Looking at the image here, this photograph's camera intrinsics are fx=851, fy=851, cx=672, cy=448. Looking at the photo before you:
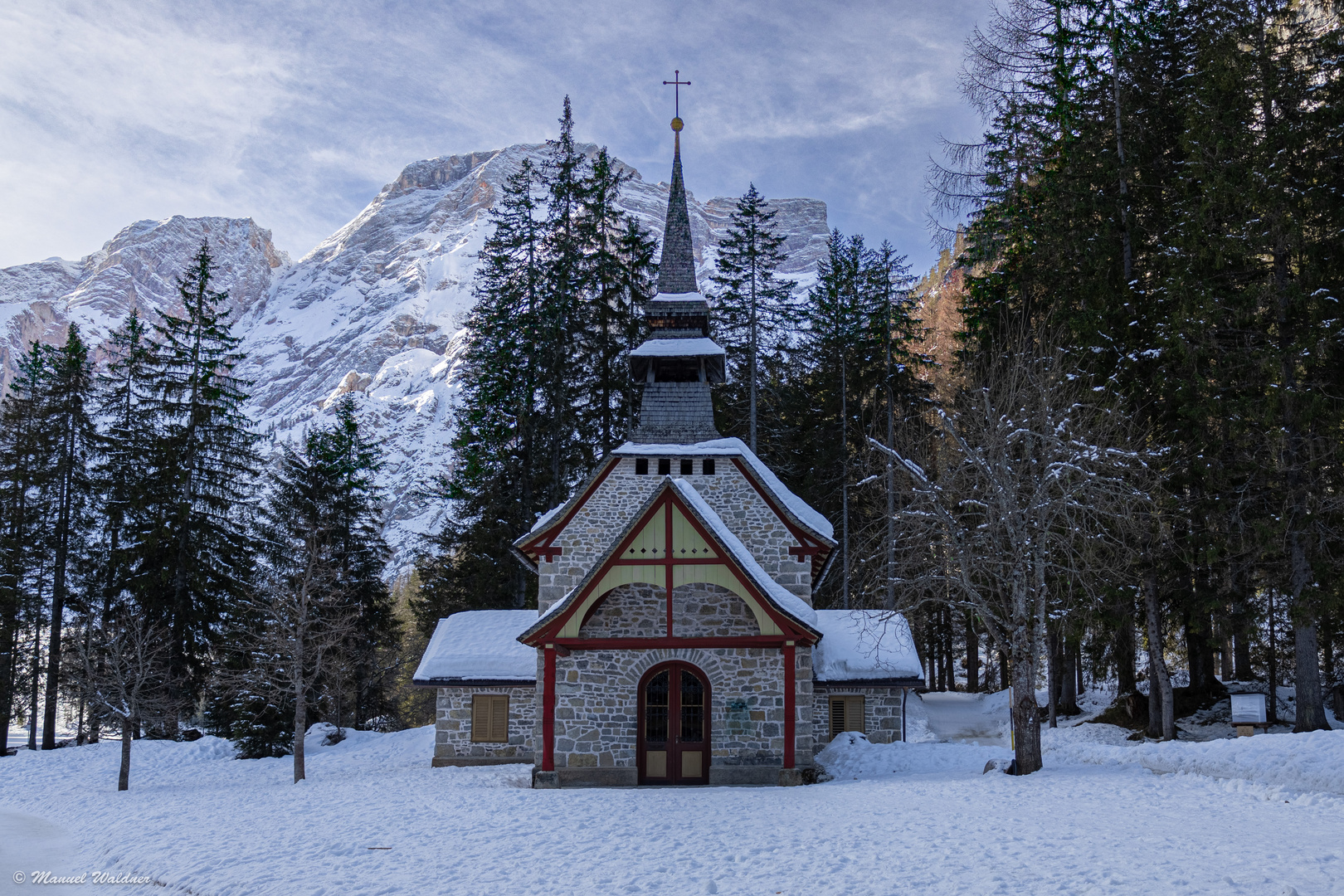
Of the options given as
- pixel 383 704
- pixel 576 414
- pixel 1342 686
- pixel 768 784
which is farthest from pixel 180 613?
pixel 1342 686

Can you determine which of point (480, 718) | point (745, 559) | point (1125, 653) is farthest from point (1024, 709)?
point (480, 718)

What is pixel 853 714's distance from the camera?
19.5m

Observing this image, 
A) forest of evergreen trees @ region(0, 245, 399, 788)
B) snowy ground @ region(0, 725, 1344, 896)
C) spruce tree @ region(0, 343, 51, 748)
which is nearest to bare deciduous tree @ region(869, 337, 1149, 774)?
snowy ground @ region(0, 725, 1344, 896)

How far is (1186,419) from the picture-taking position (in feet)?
57.2

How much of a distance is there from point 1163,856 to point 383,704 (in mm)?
28655

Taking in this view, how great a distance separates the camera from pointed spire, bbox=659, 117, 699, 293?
20781 mm

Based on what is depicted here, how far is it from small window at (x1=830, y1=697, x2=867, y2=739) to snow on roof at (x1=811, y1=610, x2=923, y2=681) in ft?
2.10

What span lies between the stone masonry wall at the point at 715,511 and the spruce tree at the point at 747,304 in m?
11.2

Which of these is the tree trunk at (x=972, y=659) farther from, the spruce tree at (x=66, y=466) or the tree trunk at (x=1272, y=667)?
the spruce tree at (x=66, y=466)

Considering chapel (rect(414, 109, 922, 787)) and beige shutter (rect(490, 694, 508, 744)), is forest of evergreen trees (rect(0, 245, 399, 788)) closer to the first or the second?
beige shutter (rect(490, 694, 508, 744))

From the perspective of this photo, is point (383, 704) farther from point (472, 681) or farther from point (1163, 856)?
point (1163, 856)

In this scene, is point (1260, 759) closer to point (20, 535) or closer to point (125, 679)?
point (125, 679)

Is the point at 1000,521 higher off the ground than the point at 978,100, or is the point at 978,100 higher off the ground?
the point at 978,100

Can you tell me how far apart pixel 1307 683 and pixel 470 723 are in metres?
17.3
